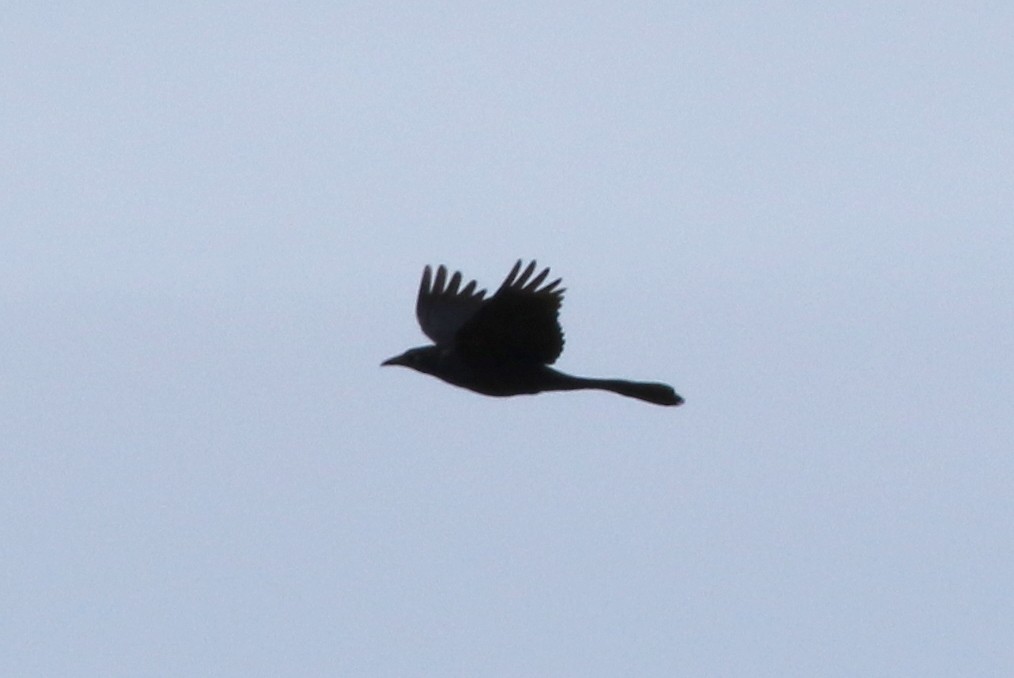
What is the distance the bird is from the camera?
1712 cm

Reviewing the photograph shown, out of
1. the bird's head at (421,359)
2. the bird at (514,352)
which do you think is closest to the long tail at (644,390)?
the bird at (514,352)

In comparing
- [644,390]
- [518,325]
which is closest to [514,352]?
[518,325]

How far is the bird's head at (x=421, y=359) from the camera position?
714 inches

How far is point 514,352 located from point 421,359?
3.73 feet

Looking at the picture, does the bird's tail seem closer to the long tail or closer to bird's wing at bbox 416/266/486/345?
the long tail

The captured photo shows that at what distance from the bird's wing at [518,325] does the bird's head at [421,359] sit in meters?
0.61

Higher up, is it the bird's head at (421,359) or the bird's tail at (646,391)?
the bird's tail at (646,391)

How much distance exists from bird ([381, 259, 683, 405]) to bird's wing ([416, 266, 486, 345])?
0.74m

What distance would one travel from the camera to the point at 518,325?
1719 centimetres

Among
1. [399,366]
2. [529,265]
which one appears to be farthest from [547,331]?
[399,366]

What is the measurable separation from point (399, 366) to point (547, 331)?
1.85 meters

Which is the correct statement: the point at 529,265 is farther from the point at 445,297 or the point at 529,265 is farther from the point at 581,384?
the point at 445,297

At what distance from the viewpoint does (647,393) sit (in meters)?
18.5

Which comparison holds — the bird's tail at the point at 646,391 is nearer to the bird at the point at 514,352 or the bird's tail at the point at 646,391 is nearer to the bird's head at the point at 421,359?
the bird at the point at 514,352
